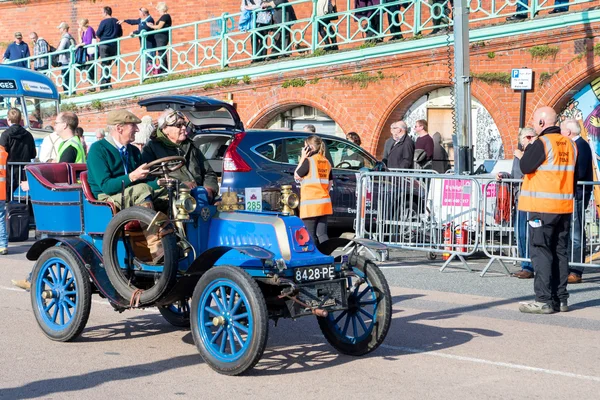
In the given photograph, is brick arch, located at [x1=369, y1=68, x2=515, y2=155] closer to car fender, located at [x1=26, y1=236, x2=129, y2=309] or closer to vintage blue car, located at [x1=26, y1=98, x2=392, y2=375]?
vintage blue car, located at [x1=26, y1=98, x2=392, y2=375]

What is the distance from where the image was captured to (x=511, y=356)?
7941mm

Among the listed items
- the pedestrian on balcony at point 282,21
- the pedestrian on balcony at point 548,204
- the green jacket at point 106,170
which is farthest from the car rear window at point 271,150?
the pedestrian on balcony at point 282,21

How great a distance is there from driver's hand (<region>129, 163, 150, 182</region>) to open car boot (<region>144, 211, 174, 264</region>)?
421 millimetres

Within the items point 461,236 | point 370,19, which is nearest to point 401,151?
point 461,236

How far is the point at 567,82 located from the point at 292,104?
22.6 feet

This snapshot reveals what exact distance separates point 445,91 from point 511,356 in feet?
45.2

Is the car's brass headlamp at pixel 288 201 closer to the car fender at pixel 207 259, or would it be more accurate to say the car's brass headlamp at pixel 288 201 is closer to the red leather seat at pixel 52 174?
the car fender at pixel 207 259

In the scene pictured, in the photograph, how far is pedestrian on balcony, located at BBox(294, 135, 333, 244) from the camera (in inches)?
498

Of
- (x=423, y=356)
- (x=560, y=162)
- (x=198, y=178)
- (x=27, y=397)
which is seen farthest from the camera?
(x=560, y=162)

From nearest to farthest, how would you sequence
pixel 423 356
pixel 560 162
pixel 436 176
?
pixel 423 356, pixel 560 162, pixel 436 176

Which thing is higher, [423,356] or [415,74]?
[415,74]

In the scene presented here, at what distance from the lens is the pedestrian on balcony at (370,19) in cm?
2175

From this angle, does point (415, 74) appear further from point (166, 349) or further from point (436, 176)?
point (166, 349)

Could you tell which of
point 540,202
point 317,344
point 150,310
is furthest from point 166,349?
point 540,202
